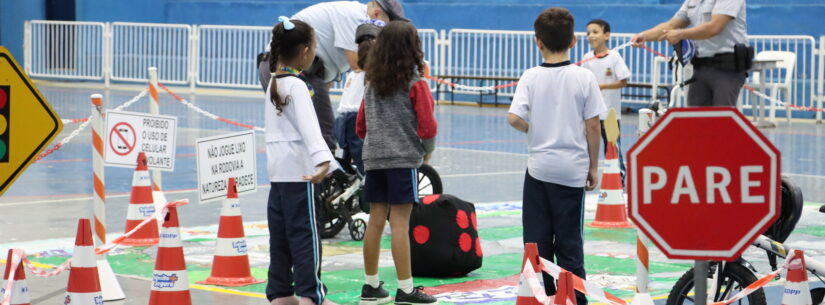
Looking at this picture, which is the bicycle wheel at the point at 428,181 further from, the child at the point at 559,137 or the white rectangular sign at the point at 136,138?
the child at the point at 559,137

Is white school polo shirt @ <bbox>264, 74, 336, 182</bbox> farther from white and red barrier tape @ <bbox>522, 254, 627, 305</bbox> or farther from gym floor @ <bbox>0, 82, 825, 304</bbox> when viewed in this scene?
white and red barrier tape @ <bbox>522, 254, 627, 305</bbox>

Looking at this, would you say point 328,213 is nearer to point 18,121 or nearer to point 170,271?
point 170,271

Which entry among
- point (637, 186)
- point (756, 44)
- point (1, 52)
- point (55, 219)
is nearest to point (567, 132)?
point (637, 186)

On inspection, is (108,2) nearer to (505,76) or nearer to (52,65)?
(52,65)

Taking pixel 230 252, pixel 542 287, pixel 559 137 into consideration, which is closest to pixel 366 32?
pixel 230 252

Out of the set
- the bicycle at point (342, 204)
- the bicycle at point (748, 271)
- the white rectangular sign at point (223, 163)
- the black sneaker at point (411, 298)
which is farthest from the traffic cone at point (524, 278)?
the bicycle at point (342, 204)

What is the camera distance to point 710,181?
4066 millimetres

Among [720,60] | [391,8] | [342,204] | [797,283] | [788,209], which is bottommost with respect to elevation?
[342,204]

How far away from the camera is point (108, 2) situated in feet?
110

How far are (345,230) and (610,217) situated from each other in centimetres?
223

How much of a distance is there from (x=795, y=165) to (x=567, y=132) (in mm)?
9871

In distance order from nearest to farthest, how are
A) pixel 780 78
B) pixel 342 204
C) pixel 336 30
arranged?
1. pixel 336 30
2. pixel 342 204
3. pixel 780 78

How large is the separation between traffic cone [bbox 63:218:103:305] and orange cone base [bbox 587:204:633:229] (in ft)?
A: 17.9

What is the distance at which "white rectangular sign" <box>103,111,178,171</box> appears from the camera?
9008 mm
